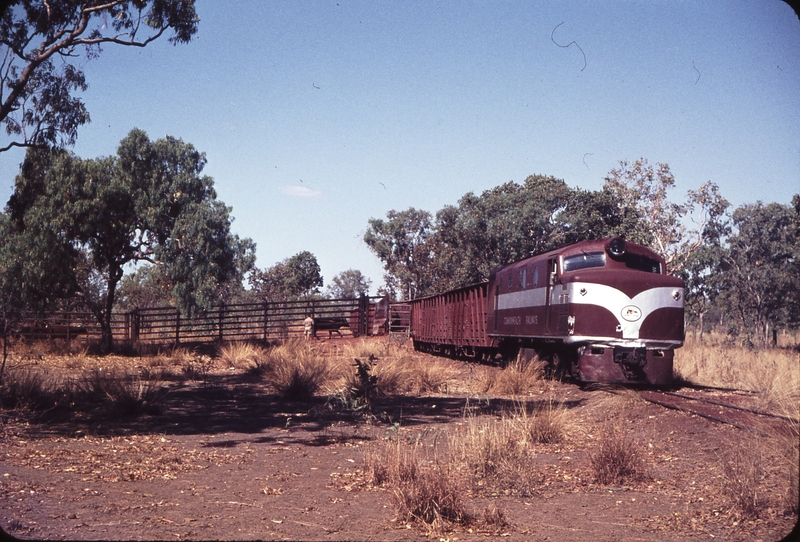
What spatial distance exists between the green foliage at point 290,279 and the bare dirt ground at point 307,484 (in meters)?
59.8

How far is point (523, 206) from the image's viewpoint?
3875 centimetres

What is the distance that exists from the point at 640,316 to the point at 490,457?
7.73 m

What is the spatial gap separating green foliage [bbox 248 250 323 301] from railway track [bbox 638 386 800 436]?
58.4 meters

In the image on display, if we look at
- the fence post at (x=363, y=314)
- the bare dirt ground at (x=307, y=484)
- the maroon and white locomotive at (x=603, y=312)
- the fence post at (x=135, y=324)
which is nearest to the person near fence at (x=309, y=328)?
the fence post at (x=363, y=314)

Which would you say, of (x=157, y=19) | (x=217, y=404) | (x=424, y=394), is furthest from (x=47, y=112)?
(x=424, y=394)

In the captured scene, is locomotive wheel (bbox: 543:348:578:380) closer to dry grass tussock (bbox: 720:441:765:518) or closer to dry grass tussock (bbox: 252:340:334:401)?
dry grass tussock (bbox: 252:340:334:401)

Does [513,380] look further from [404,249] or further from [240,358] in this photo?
[404,249]

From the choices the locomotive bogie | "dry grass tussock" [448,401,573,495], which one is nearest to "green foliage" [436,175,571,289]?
the locomotive bogie

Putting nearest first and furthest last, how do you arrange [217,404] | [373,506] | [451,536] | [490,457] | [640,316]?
[451,536]
[373,506]
[490,457]
[217,404]
[640,316]

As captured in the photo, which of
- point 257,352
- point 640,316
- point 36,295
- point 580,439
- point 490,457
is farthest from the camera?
point 36,295

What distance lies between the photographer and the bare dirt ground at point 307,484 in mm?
5141

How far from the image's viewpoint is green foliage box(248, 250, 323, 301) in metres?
73.8

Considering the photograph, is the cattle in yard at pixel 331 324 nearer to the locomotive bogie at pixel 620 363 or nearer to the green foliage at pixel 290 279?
the locomotive bogie at pixel 620 363

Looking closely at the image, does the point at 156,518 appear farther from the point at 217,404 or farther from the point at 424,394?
the point at 424,394
